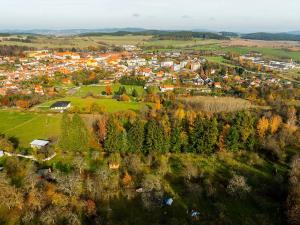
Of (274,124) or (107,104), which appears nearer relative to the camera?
(274,124)

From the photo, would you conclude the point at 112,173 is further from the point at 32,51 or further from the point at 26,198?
the point at 32,51

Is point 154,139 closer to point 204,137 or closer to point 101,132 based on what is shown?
point 204,137

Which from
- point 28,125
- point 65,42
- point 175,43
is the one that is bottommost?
point 28,125

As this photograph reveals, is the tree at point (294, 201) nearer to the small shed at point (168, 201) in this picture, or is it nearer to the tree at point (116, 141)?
the small shed at point (168, 201)

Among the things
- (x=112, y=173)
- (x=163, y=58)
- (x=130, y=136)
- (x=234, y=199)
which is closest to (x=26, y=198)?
(x=112, y=173)

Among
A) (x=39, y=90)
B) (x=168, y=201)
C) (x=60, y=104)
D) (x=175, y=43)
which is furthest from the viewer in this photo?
(x=175, y=43)

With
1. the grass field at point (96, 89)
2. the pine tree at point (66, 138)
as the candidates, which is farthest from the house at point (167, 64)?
the pine tree at point (66, 138)

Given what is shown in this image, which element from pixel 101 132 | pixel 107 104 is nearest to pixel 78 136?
pixel 101 132
